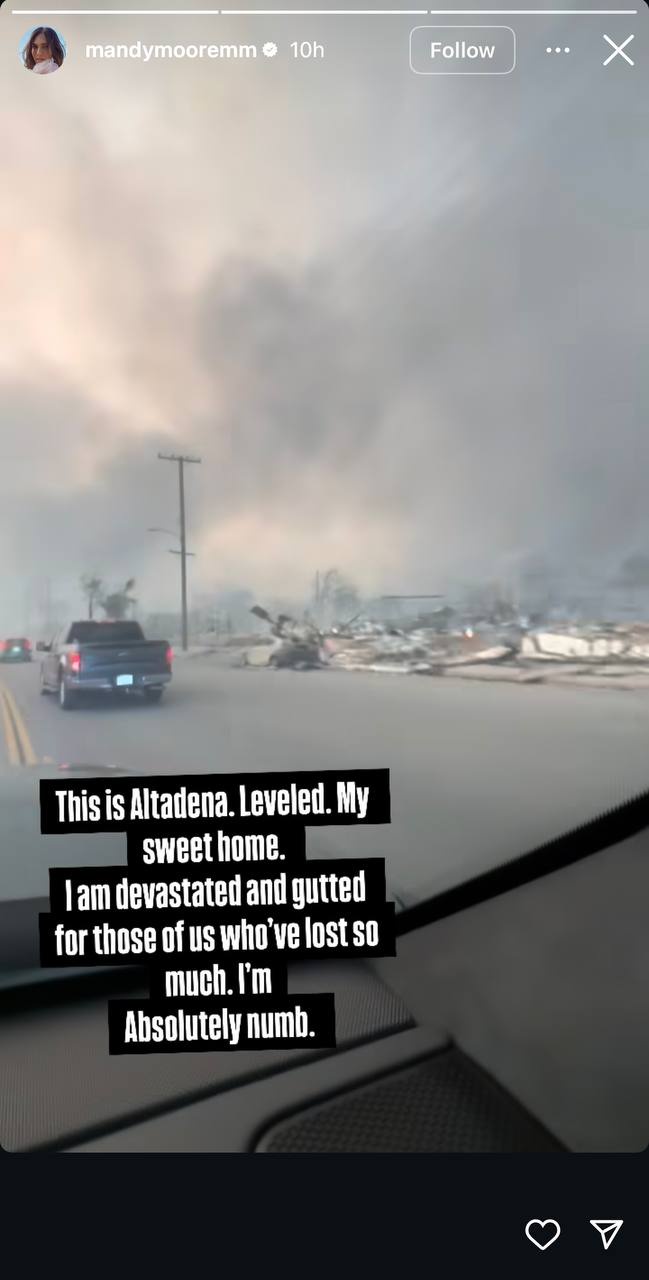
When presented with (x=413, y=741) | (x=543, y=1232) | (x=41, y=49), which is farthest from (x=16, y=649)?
(x=543, y=1232)

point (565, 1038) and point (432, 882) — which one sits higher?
point (432, 882)

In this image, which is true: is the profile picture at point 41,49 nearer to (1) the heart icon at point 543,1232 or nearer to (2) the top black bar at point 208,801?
(2) the top black bar at point 208,801

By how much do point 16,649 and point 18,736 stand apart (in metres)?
0.26

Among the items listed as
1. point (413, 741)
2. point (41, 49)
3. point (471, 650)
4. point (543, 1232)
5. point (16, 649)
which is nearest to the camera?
point (543, 1232)

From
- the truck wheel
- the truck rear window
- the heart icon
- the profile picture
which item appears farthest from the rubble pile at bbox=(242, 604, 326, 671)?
the profile picture

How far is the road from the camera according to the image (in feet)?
5.89

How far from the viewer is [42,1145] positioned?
4.41ft

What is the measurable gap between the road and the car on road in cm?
4

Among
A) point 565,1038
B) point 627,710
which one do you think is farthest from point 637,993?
point 627,710

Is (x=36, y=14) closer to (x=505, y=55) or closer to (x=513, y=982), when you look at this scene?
(x=505, y=55)

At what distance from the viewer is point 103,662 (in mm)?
1787

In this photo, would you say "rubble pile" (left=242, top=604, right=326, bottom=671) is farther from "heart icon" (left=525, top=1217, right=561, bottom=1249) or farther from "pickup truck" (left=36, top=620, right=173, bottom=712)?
"heart icon" (left=525, top=1217, right=561, bottom=1249)

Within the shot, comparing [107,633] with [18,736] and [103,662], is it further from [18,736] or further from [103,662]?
[18,736]

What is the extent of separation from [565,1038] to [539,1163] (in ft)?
1.05
